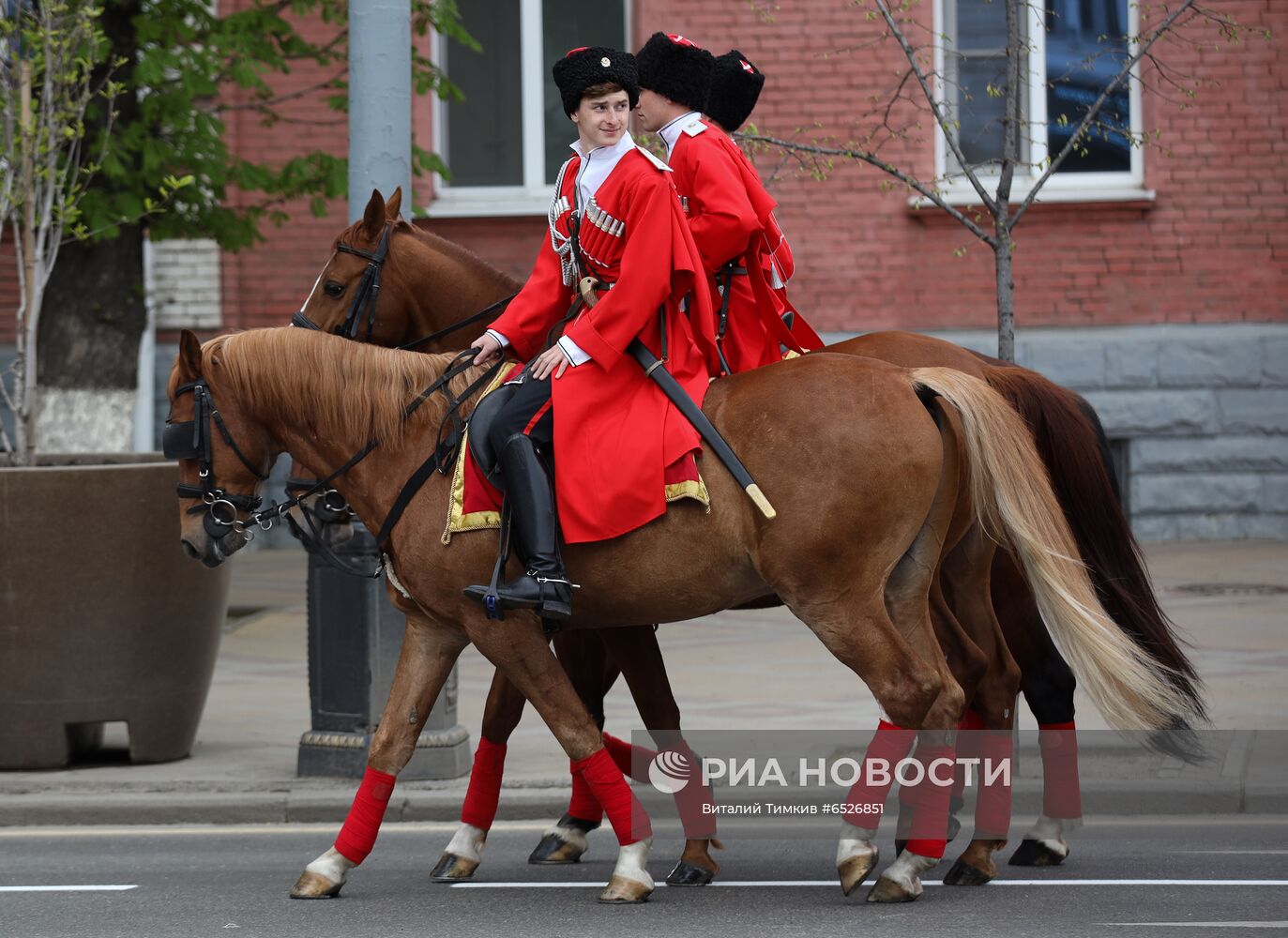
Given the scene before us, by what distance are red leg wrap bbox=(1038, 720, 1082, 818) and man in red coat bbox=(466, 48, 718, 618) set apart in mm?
1961

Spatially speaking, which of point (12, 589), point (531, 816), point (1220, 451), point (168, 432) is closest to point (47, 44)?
point (12, 589)

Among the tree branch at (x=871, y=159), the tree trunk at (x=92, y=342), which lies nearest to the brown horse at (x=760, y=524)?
the tree branch at (x=871, y=159)

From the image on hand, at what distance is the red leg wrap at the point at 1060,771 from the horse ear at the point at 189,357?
11.1 feet

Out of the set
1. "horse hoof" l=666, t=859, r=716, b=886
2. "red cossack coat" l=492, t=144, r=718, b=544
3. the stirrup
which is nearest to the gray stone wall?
"horse hoof" l=666, t=859, r=716, b=886

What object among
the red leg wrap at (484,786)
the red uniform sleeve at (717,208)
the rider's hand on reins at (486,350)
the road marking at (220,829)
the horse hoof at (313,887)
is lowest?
the road marking at (220,829)

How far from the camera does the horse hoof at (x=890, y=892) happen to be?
6297 mm

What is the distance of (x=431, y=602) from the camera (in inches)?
251

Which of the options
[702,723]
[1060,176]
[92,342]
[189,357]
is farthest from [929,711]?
[1060,176]

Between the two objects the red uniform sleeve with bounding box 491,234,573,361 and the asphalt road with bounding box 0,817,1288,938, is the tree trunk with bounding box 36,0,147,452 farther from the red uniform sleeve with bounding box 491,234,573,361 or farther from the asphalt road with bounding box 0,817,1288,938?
the red uniform sleeve with bounding box 491,234,573,361

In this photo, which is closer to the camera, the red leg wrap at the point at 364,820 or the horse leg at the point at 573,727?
the horse leg at the point at 573,727

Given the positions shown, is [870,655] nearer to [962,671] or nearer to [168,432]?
[962,671]

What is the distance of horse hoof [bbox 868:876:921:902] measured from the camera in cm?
630

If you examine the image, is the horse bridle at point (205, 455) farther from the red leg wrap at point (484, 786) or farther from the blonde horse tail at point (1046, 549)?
the blonde horse tail at point (1046, 549)

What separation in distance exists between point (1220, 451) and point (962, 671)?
31.0 ft
